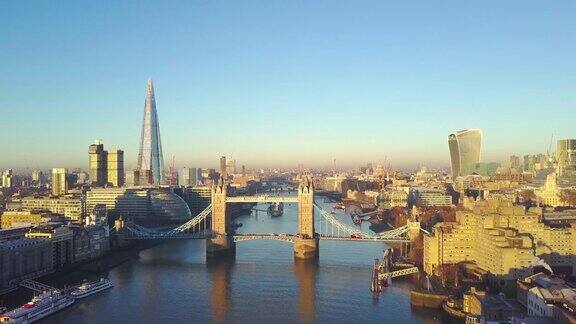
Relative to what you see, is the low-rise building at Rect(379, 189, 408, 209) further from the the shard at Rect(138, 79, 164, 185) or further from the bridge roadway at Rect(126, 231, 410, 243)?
the the shard at Rect(138, 79, 164, 185)

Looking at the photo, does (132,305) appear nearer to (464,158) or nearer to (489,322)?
(489,322)

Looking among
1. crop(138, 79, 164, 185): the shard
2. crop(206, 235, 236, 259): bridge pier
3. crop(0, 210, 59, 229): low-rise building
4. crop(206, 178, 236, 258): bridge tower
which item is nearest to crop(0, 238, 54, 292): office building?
crop(206, 235, 236, 259): bridge pier

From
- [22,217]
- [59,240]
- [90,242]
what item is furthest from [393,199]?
[59,240]

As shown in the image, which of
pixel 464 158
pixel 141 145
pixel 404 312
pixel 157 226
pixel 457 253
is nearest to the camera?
pixel 404 312

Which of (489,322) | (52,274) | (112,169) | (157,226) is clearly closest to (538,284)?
(489,322)

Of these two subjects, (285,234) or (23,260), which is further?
(285,234)

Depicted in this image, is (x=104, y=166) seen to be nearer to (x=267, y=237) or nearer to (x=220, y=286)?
(x=267, y=237)

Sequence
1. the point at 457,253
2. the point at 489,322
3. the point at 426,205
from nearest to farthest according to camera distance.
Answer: the point at 489,322 < the point at 457,253 < the point at 426,205
